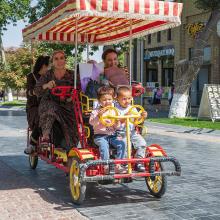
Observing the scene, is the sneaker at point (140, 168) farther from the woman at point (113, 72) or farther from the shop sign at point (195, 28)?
the shop sign at point (195, 28)

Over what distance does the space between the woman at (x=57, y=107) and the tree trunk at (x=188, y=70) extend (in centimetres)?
1476

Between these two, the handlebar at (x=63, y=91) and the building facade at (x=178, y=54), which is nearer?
the handlebar at (x=63, y=91)

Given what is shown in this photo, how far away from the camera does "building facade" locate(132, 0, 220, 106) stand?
31.4 metres

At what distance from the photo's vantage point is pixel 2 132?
1598 centimetres

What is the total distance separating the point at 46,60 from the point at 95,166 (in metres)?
3.05

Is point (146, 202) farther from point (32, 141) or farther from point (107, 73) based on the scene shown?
point (32, 141)

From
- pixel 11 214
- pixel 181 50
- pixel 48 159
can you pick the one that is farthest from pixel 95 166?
pixel 181 50

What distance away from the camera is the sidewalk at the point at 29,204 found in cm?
563

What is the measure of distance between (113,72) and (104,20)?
1.41 m

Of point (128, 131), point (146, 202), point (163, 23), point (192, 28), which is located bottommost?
point (146, 202)

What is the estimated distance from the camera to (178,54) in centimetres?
3556

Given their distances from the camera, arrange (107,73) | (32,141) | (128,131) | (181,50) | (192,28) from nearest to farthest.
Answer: (128,131) < (107,73) < (32,141) < (192,28) < (181,50)

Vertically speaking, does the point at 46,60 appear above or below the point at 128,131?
above


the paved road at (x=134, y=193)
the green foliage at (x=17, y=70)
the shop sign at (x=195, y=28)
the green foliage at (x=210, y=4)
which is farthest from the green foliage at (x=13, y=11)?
the paved road at (x=134, y=193)
